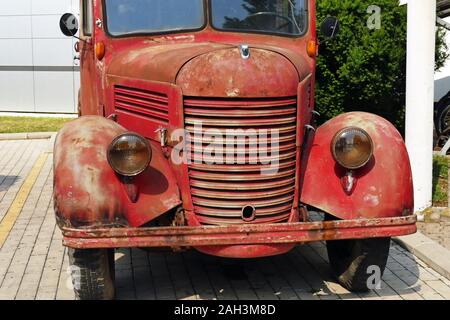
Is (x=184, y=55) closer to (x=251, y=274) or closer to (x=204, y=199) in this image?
(x=204, y=199)

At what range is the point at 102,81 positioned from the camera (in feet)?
20.0

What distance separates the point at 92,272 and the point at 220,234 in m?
0.97

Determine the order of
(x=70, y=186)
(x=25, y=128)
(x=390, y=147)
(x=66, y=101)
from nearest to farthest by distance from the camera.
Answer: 1. (x=70, y=186)
2. (x=390, y=147)
3. (x=25, y=128)
4. (x=66, y=101)

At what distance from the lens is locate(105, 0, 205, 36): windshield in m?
5.89

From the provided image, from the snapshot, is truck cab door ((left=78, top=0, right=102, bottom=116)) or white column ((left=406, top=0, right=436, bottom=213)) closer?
truck cab door ((left=78, top=0, right=102, bottom=116))

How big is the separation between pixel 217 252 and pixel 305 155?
980 mm

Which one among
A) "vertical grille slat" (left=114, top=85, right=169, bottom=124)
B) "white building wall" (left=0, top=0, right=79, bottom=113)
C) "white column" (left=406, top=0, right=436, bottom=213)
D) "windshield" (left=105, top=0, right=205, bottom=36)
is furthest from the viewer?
"white building wall" (left=0, top=0, right=79, bottom=113)

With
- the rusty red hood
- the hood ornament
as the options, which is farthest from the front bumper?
the hood ornament

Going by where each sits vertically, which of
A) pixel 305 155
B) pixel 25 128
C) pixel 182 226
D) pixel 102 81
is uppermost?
pixel 102 81

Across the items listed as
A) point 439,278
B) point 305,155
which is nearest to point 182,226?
point 305,155

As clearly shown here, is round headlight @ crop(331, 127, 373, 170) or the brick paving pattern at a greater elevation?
round headlight @ crop(331, 127, 373, 170)

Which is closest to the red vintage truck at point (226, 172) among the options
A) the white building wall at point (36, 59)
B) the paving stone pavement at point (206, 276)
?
the paving stone pavement at point (206, 276)

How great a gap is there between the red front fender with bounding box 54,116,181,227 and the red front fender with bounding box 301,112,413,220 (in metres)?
0.98

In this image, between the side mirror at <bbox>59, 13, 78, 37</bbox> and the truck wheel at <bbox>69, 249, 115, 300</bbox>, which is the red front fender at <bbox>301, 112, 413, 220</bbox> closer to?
the truck wheel at <bbox>69, 249, 115, 300</bbox>
